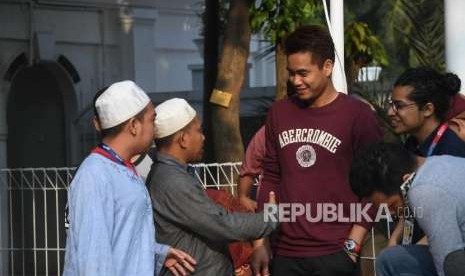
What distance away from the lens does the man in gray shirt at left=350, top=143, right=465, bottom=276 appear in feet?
13.5

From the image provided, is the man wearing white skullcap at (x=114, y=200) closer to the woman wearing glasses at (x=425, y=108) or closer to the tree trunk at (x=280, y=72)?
the woman wearing glasses at (x=425, y=108)

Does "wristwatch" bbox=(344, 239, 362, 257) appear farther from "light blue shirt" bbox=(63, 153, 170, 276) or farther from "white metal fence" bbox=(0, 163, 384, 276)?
"white metal fence" bbox=(0, 163, 384, 276)

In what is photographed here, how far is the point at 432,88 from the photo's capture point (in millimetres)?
4770

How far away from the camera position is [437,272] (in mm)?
4223

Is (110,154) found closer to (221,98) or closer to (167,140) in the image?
(167,140)

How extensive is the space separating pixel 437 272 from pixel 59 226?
671 centimetres

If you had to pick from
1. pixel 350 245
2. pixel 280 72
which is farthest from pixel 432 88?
pixel 280 72

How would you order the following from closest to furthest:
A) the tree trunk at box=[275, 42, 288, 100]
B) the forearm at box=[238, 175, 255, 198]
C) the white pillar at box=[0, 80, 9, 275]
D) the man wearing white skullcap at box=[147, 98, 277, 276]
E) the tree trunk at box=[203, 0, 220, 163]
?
the man wearing white skullcap at box=[147, 98, 277, 276]
the forearm at box=[238, 175, 255, 198]
the tree trunk at box=[275, 42, 288, 100]
the tree trunk at box=[203, 0, 220, 163]
the white pillar at box=[0, 80, 9, 275]

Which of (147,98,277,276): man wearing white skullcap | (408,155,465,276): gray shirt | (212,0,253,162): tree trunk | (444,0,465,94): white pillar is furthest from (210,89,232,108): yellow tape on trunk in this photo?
(408,155,465,276): gray shirt

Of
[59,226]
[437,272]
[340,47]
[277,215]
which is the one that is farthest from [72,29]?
[437,272]

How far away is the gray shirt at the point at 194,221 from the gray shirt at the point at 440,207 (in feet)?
3.51

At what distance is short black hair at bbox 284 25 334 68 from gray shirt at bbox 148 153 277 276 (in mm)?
699

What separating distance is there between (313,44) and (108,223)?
1230 mm

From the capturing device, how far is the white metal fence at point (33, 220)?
10430 millimetres
